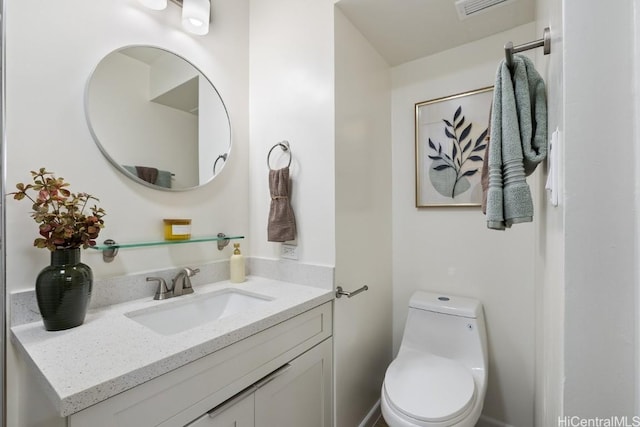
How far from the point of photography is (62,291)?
82 centimetres

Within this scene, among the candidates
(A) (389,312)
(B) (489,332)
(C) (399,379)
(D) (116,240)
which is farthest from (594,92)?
(A) (389,312)

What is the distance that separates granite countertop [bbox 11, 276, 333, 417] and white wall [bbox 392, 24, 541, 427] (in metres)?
1.02

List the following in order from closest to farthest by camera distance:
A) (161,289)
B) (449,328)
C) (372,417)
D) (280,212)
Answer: (161,289) < (280,212) < (449,328) < (372,417)

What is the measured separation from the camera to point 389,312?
1.85 m

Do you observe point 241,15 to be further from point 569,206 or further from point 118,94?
point 569,206

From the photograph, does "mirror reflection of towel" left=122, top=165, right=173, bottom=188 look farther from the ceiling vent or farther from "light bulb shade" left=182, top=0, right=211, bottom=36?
the ceiling vent

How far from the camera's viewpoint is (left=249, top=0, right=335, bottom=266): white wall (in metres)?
1.32

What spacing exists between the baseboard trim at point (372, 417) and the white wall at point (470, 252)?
417 millimetres

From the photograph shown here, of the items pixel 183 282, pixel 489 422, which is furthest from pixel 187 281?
pixel 489 422

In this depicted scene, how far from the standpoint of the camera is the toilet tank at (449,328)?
1.41 metres

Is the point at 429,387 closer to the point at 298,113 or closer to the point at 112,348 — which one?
the point at 112,348

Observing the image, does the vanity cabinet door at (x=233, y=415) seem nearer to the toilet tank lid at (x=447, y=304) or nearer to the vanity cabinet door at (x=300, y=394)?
the vanity cabinet door at (x=300, y=394)

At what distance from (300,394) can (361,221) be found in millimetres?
852
